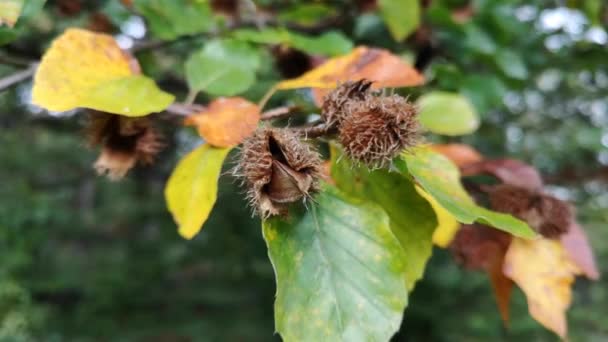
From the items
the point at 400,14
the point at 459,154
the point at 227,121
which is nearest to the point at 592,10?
the point at 400,14

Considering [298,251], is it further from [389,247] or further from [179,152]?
[179,152]

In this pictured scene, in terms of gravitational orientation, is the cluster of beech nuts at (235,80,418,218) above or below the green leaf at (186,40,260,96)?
above

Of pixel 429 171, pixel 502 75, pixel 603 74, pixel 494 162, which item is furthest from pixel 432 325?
pixel 429 171

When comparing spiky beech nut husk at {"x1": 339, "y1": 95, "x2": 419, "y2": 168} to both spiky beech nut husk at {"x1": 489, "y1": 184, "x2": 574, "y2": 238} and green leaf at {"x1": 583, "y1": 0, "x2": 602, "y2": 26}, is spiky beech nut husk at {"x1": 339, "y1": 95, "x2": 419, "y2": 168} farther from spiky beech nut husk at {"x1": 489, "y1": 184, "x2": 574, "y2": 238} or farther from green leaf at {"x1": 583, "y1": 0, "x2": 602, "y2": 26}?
green leaf at {"x1": 583, "y1": 0, "x2": 602, "y2": 26}

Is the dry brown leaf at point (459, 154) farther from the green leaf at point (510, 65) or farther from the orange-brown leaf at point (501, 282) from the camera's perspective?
the green leaf at point (510, 65)

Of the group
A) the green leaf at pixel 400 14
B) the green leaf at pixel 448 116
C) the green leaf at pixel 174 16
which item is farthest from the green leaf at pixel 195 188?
the green leaf at pixel 400 14

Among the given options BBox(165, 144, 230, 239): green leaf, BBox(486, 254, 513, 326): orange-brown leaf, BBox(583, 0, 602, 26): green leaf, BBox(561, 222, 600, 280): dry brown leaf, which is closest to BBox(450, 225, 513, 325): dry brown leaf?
Result: BBox(486, 254, 513, 326): orange-brown leaf

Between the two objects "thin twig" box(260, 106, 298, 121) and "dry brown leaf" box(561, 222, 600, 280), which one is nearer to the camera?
"thin twig" box(260, 106, 298, 121)

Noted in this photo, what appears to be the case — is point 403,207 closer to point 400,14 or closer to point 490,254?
point 490,254
